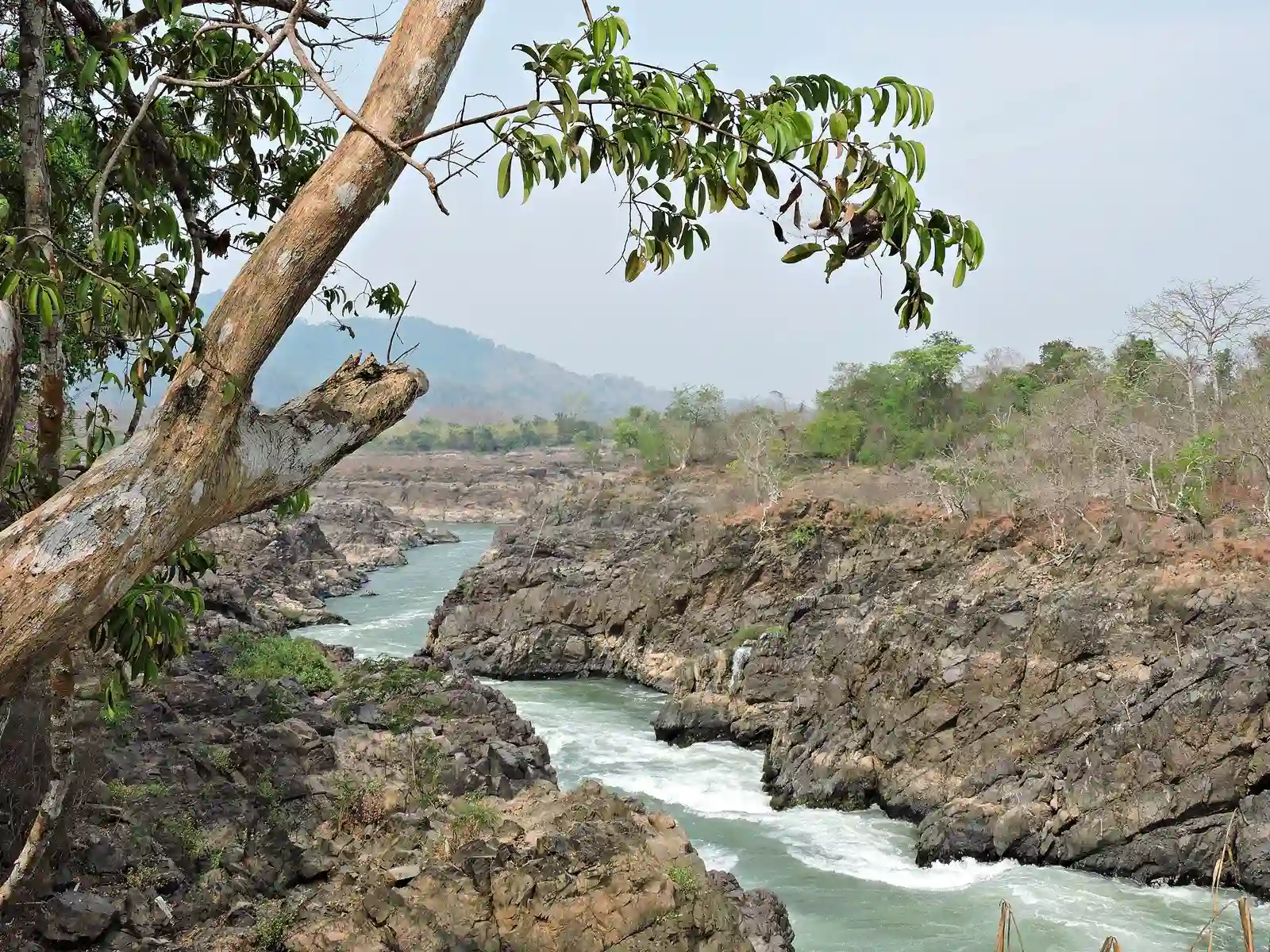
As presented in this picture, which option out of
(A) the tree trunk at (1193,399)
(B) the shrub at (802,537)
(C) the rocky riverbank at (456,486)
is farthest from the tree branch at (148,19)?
(C) the rocky riverbank at (456,486)

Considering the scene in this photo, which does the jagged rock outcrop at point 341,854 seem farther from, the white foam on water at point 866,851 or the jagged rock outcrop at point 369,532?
the jagged rock outcrop at point 369,532

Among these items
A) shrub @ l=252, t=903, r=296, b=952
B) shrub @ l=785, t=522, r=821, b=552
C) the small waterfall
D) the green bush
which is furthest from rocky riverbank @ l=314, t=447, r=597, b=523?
shrub @ l=252, t=903, r=296, b=952

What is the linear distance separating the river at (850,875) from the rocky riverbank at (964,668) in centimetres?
44

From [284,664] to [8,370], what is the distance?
34.5ft

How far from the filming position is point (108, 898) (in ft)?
20.1

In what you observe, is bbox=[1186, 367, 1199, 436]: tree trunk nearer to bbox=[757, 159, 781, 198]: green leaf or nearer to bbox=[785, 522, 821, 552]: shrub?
bbox=[785, 522, 821, 552]: shrub

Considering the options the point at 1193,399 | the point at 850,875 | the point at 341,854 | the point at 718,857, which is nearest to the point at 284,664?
the point at 341,854

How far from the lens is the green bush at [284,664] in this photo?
38.0ft

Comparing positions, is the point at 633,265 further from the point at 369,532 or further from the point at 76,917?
the point at 369,532

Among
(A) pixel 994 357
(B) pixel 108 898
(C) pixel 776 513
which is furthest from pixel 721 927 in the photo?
(A) pixel 994 357

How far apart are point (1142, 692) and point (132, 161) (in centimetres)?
1487

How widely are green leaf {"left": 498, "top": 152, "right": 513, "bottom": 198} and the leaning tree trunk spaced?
1.05ft

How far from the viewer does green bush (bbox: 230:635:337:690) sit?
11.6 metres

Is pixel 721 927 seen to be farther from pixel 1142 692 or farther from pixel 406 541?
pixel 406 541
